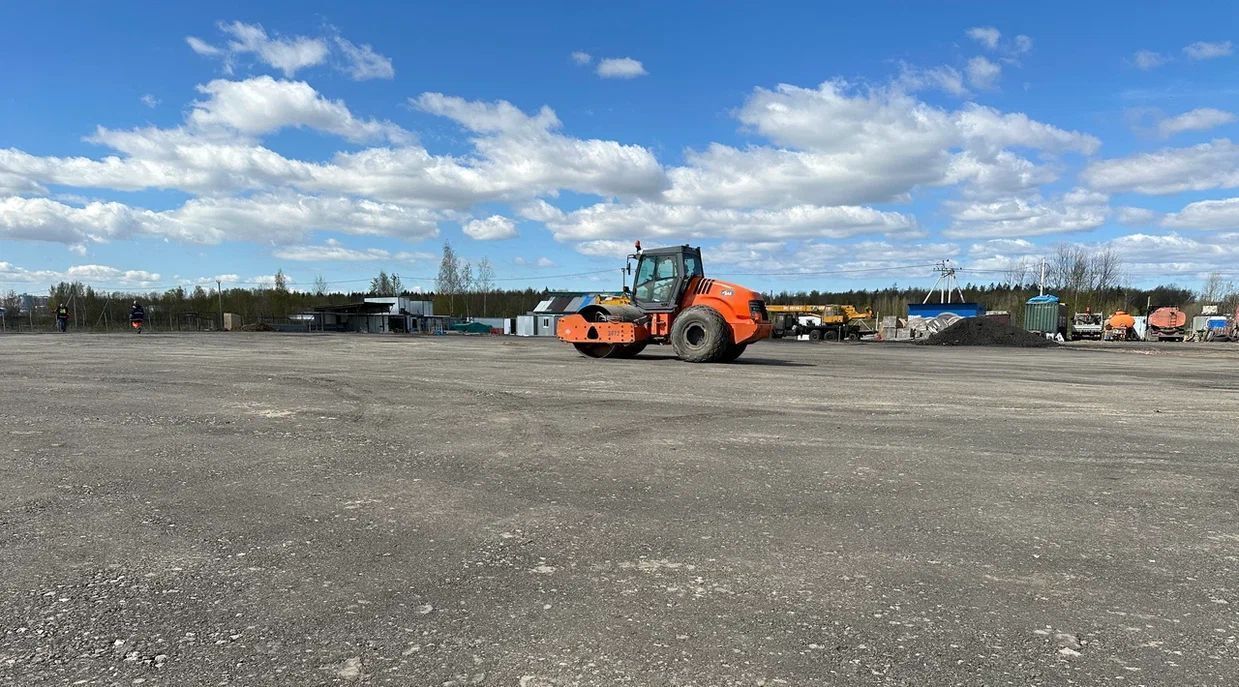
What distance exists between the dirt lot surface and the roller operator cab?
869 centimetres

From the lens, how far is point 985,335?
1545 inches

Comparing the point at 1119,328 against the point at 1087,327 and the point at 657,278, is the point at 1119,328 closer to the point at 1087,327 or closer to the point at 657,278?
the point at 1087,327

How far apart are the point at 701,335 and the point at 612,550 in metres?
14.0

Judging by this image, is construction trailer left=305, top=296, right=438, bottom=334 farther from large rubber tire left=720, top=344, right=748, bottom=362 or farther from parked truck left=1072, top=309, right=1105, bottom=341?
parked truck left=1072, top=309, right=1105, bottom=341

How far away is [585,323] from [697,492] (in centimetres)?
1390

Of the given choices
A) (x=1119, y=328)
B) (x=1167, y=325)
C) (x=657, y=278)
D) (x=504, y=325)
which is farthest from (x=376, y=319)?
(x=1167, y=325)

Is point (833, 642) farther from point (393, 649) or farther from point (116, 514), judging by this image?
point (116, 514)

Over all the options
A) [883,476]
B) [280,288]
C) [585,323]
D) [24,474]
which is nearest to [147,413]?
[24,474]

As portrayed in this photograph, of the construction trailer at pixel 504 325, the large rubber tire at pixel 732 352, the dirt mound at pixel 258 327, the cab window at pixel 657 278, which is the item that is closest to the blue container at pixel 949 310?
the large rubber tire at pixel 732 352

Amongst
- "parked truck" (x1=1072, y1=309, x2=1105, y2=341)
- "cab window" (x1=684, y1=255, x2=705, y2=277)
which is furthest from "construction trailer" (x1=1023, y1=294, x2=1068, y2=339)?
"cab window" (x1=684, y1=255, x2=705, y2=277)

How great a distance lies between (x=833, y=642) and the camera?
2.92 metres

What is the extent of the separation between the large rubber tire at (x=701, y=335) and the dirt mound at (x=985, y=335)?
91.2 ft

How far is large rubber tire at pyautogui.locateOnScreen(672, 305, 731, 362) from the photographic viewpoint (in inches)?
679

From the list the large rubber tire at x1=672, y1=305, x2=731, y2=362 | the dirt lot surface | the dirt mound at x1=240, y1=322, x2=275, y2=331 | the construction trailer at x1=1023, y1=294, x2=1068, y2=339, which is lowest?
the dirt lot surface
